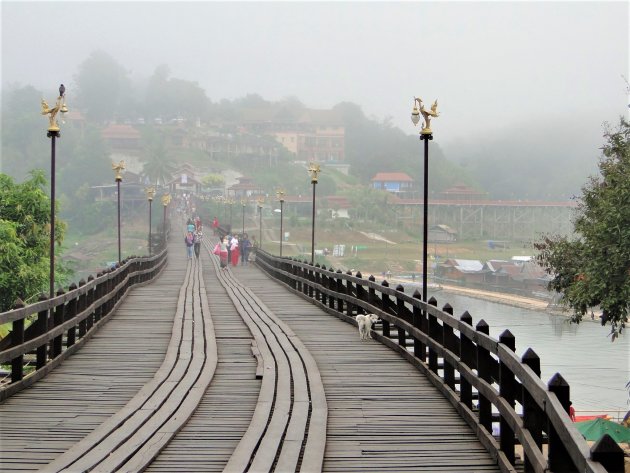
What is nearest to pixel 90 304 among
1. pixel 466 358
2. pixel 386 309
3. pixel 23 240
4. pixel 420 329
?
pixel 386 309

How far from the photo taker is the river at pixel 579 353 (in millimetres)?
54938

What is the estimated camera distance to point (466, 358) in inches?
394

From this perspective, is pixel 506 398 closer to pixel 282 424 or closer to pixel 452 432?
pixel 452 432

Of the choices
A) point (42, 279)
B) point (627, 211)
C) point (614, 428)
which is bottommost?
point (614, 428)

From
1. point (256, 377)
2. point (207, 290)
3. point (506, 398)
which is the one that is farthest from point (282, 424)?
point (207, 290)

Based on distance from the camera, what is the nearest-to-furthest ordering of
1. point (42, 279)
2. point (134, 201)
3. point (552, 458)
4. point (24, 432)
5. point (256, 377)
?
point (552, 458)
point (24, 432)
point (256, 377)
point (42, 279)
point (134, 201)

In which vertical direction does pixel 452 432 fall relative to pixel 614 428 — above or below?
above

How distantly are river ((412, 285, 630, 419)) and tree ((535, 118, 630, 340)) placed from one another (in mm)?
4370

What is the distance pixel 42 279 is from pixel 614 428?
30199 mm

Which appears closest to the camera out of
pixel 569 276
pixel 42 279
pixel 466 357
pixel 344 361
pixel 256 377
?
pixel 466 357

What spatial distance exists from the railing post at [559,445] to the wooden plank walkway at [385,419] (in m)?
1.77

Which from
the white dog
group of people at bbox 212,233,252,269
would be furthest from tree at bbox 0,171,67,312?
the white dog

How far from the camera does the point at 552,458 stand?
5957 mm

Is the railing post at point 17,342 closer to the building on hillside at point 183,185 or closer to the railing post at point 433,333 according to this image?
the railing post at point 433,333
